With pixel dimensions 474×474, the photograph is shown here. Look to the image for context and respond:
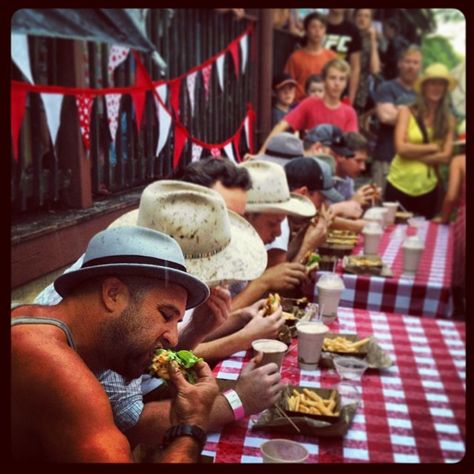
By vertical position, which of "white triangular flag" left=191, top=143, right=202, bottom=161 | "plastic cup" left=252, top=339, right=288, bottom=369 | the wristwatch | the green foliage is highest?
the green foliage

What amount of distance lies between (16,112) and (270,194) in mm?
1485

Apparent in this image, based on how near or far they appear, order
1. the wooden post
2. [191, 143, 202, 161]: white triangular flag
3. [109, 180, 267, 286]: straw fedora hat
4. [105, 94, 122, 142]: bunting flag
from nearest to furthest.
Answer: [109, 180, 267, 286]: straw fedora hat
the wooden post
[105, 94, 122, 142]: bunting flag
[191, 143, 202, 161]: white triangular flag

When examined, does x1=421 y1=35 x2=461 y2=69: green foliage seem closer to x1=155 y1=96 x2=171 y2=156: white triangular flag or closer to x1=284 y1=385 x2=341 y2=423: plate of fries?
x1=155 y1=96 x2=171 y2=156: white triangular flag

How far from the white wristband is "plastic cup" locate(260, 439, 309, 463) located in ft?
0.40

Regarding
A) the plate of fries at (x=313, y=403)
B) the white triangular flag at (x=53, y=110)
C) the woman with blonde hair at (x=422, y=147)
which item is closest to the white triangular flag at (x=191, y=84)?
the white triangular flag at (x=53, y=110)

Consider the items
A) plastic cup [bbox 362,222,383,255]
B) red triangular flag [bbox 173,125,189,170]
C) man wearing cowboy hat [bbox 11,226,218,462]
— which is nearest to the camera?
man wearing cowboy hat [bbox 11,226,218,462]

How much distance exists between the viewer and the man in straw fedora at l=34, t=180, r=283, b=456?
1.65m

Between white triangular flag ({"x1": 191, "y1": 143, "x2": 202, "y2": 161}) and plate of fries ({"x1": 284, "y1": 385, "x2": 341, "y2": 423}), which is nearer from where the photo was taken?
plate of fries ({"x1": 284, "y1": 385, "x2": 341, "y2": 423})

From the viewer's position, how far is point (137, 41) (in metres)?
1.98

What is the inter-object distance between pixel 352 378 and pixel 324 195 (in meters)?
2.05

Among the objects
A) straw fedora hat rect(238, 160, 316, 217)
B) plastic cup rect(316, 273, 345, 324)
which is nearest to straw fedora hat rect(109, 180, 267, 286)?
plastic cup rect(316, 273, 345, 324)

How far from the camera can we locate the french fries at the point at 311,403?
176 cm
